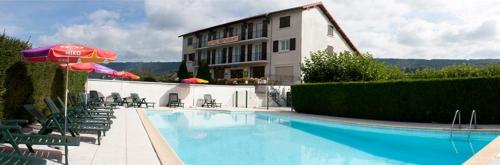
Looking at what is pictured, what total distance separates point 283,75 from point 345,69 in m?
11.0

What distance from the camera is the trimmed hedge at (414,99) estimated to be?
15297mm

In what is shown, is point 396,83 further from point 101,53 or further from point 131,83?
point 131,83

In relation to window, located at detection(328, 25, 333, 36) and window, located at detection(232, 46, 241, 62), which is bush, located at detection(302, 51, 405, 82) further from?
window, located at detection(232, 46, 241, 62)

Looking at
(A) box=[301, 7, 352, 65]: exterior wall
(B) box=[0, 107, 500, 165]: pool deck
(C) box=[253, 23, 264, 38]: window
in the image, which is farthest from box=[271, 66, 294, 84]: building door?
(B) box=[0, 107, 500, 165]: pool deck

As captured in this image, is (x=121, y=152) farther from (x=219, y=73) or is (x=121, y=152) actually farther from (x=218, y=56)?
(x=218, y=56)

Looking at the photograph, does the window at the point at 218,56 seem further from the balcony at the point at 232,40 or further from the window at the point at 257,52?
the window at the point at 257,52

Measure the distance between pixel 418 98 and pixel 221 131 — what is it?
27.5 feet

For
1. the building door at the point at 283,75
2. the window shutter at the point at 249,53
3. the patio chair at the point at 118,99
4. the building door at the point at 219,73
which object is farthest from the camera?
the building door at the point at 219,73

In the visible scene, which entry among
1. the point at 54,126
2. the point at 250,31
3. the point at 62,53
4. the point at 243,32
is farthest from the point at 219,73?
the point at 54,126

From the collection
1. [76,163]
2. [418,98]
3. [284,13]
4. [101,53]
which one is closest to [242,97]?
[284,13]

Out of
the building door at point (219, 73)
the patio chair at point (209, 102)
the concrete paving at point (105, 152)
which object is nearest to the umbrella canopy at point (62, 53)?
the concrete paving at point (105, 152)

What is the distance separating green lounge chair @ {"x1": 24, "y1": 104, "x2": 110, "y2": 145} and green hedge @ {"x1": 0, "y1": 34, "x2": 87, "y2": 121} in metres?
1.06

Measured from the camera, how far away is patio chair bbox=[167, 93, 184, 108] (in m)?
27.0

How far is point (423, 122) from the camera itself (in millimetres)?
16812
